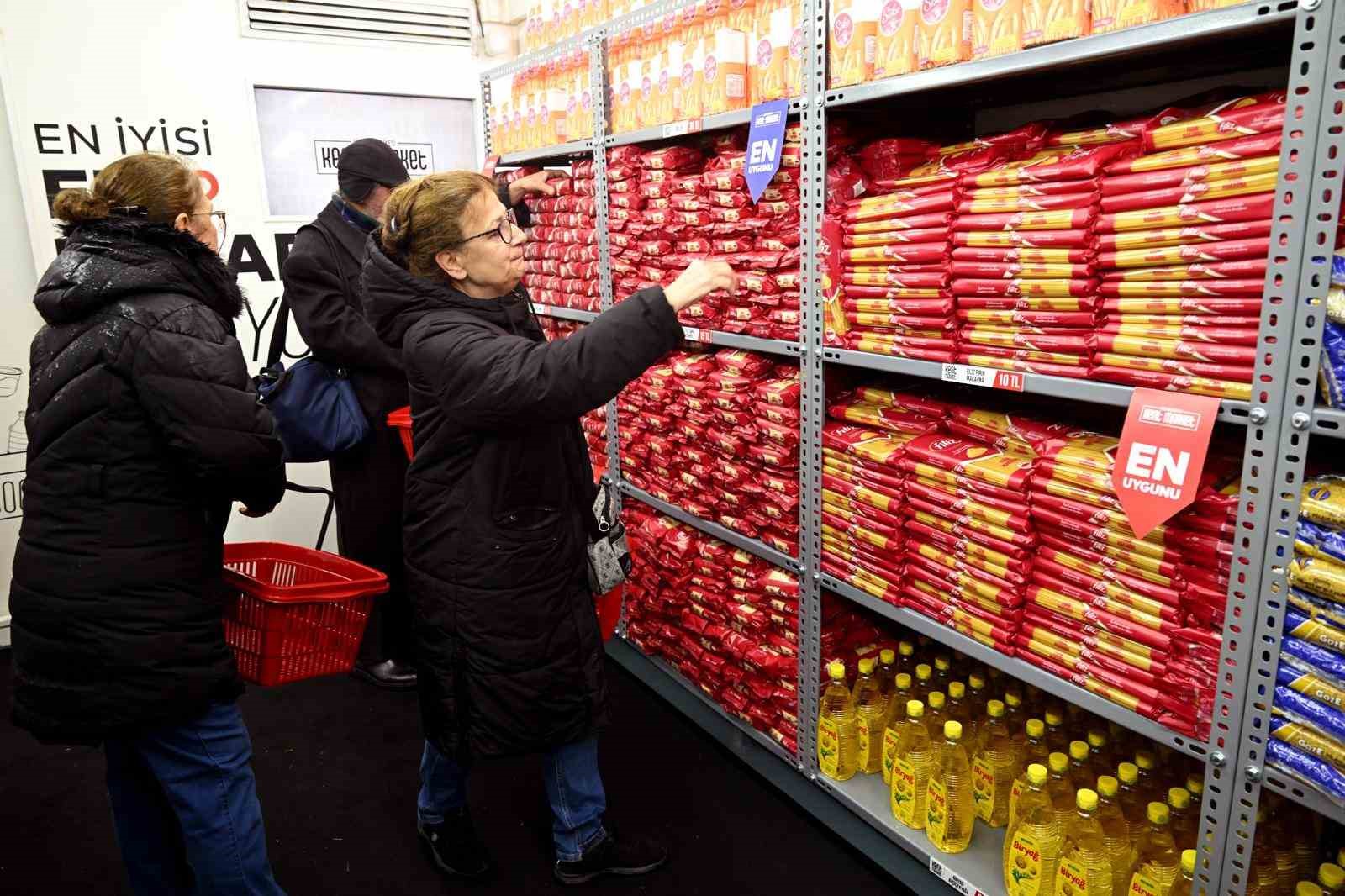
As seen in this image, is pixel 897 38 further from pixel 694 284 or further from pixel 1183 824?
pixel 1183 824

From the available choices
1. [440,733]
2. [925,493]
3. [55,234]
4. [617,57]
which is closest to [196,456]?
[440,733]

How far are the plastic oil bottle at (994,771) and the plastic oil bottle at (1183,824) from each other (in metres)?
0.44

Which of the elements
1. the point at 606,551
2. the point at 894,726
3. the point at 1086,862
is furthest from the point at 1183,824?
the point at 606,551

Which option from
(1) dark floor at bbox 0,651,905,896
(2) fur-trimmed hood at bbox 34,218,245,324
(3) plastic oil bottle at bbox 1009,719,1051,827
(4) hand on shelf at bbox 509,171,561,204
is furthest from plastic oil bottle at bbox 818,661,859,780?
(4) hand on shelf at bbox 509,171,561,204

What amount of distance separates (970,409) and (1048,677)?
2.31 feet

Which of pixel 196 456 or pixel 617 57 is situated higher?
pixel 617 57

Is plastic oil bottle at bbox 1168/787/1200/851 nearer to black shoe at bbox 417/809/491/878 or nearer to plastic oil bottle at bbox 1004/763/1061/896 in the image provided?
plastic oil bottle at bbox 1004/763/1061/896

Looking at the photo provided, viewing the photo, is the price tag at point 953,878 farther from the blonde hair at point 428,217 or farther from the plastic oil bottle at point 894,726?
the blonde hair at point 428,217

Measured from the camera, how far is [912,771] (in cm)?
245

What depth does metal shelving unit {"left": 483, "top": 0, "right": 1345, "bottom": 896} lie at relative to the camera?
141cm

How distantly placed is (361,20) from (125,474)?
11.7 feet

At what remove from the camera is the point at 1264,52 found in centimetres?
197

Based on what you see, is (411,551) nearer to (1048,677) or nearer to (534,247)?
(1048,677)

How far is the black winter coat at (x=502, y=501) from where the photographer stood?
73.8 inches
